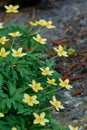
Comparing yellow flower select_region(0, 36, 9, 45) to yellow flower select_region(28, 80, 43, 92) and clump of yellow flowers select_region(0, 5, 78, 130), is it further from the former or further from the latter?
yellow flower select_region(28, 80, 43, 92)

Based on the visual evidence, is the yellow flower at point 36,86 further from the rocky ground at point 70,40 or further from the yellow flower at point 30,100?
the rocky ground at point 70,40

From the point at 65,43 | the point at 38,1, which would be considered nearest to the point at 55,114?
the point at 65,43

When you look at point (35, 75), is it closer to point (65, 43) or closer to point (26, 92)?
point (26, 92)

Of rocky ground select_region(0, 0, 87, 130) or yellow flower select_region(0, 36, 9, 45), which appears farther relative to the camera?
rocky ground select_region(0, 0, 87, 130)

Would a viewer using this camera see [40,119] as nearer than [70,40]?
Yes

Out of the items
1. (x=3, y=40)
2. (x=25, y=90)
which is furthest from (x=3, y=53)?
(x=25, y=90)

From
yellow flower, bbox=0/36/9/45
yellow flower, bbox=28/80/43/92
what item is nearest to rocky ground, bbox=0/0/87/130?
yellow flower, bbox=28/80/43/92

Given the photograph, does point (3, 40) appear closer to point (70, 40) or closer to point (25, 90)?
point (25, 90)

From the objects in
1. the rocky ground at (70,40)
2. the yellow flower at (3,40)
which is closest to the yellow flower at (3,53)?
the yellow flower at (3,40)
